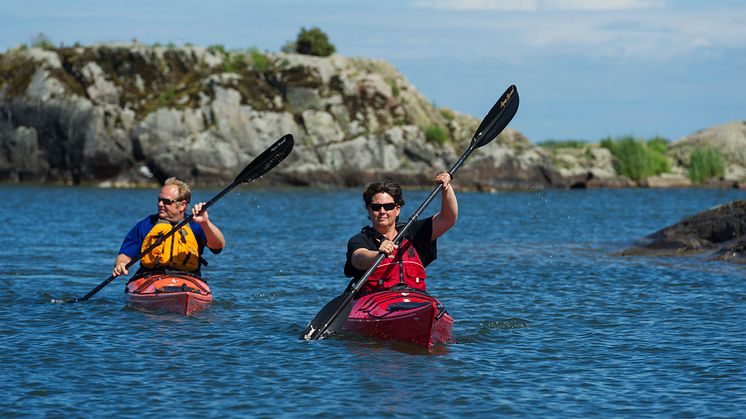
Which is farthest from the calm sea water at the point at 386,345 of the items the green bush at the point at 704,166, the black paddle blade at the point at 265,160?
the green bush at the point at 704,166

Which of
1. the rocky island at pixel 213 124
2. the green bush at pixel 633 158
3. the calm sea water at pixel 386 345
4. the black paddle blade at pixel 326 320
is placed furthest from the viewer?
the green bush at pixel 633 158

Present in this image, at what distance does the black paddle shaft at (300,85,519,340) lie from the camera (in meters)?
9.49

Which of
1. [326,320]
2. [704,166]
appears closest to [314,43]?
[704,166]

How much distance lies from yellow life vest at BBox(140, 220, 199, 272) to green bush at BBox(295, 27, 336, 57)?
53.8m

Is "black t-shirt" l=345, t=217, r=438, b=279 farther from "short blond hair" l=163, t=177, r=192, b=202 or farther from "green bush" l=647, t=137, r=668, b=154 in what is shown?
"green bush" l=647, t=137, r=668, b=154

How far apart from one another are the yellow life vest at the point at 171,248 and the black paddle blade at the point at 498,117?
11.1 feet

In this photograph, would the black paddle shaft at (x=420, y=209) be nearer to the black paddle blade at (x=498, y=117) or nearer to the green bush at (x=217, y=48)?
the black paddle blade at (x=498, y=117)

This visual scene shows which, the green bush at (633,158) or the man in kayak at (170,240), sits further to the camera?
the green bush at (633,158)

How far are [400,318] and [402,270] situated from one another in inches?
18.6

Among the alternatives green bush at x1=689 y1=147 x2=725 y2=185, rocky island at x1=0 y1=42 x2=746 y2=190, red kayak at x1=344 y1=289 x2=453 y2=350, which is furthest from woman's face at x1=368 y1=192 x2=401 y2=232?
green bush at x1=689 y1=147 x2=725 y2=185

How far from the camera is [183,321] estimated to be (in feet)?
37.1

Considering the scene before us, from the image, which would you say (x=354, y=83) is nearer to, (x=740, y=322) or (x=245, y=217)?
(x=245, y=217)

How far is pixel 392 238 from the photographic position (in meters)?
9.52

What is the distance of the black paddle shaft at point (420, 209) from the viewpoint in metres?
9.49
